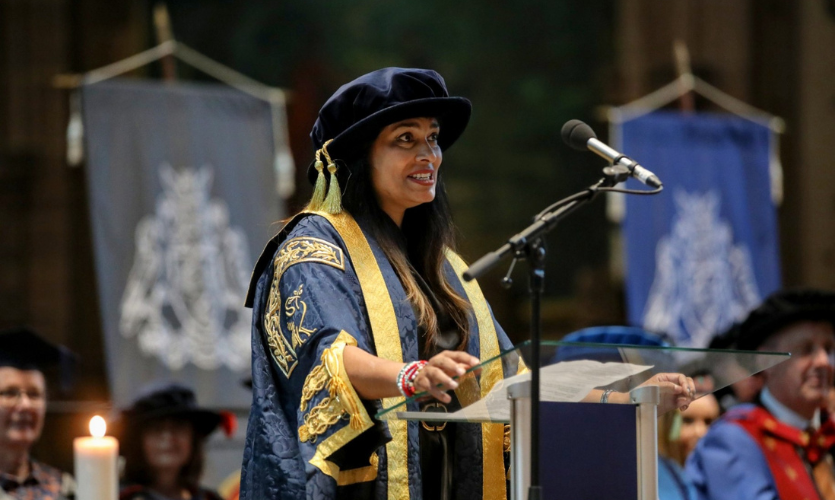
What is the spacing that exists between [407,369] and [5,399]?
8.47 feet

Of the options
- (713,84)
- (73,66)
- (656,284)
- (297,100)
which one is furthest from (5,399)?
(713,84)

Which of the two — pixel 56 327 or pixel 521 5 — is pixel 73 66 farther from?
pixel 521 5

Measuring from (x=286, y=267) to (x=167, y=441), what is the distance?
2.65 meters

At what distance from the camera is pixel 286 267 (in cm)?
234

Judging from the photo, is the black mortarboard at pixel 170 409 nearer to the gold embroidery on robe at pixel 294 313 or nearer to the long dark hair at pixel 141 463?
the long dark hair at pixel 141 463

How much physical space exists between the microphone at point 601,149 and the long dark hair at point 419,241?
45cm

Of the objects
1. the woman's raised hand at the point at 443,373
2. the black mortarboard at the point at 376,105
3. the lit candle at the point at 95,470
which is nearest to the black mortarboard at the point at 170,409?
the black mortarboard at the point at 376,105

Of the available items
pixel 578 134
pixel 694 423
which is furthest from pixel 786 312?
pixel 578 134

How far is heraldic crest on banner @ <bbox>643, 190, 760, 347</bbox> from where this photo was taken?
23.3 ft

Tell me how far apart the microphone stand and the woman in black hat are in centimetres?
12

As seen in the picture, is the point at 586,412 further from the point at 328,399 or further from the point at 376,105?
the point at 376,105

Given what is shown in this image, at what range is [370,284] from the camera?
2.38 metres

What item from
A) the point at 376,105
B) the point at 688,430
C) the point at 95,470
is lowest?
the point at 95,470

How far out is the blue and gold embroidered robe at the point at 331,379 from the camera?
7.09ft
